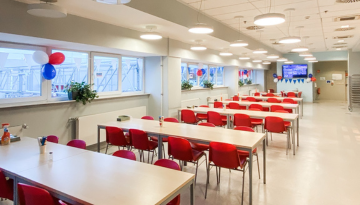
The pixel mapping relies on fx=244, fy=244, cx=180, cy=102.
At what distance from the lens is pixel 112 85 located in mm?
6309

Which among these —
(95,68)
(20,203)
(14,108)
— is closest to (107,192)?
(20,203)

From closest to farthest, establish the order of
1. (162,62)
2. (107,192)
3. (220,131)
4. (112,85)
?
(107,192) → (220,131) → (112,85) → (162,62)

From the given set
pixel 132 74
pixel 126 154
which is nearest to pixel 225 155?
pixel 126 154

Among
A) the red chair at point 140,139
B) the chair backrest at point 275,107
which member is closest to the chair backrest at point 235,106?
the chair backrest at point 275,107

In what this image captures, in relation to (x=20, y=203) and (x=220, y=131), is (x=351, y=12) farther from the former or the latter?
(x=20, y=203)

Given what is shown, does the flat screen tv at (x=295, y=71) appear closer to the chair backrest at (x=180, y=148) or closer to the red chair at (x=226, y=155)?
the red chair at (x=226, y=155)

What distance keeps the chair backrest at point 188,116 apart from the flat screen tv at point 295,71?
1148 cm

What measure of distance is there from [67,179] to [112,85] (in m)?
4.37

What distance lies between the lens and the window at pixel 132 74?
675 centimetres

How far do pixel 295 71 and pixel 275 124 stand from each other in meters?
11.7

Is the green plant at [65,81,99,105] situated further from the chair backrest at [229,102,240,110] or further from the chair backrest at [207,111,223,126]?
the chair backrest at [229,102,240,110]

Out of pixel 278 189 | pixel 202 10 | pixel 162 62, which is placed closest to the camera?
pixel 278 189

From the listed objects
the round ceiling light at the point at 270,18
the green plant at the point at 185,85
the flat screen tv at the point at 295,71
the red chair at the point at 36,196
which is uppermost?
the flat screen tv at the point at 295,71

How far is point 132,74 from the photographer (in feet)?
23.2
